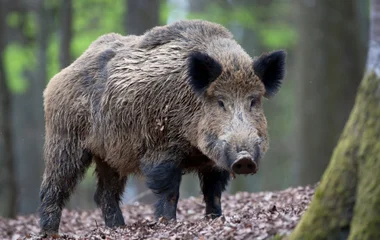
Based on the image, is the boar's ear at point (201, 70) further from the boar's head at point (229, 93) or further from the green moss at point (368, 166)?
the green moss at point (368, 166)

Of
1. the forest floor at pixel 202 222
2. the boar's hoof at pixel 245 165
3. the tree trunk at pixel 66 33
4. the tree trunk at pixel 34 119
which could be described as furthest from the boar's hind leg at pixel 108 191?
the tree trunk at pixel 34 119

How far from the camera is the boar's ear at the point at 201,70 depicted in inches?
337

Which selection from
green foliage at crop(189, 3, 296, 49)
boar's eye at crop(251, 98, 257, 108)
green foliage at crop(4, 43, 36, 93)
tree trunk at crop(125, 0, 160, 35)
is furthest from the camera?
green foliage at crop(4, 43, 36, 93)

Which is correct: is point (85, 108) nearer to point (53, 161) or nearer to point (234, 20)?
point (53, 161)

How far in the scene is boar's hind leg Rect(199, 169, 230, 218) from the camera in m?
9.15

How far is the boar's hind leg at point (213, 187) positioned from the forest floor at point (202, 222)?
0.21m

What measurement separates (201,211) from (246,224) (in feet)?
16.5

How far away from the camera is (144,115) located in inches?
356

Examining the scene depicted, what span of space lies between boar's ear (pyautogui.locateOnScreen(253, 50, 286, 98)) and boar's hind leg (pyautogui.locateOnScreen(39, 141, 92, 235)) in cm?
267

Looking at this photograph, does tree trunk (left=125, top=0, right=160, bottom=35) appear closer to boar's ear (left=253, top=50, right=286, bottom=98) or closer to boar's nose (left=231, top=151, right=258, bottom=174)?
boar's ear (left=253, top=50, right=286, bottom=98)

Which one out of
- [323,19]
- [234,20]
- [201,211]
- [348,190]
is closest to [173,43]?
[201,211]

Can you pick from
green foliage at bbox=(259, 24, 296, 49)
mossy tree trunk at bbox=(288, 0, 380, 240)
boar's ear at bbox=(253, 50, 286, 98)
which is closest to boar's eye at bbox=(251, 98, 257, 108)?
boar's ear at bbox=(253, 50, 286, 98)

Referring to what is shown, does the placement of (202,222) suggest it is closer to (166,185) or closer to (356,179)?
(166,185)

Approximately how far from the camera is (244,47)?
25.4 metres
